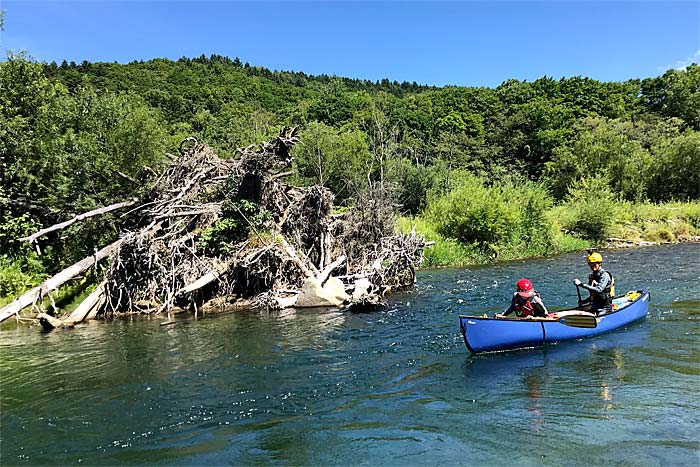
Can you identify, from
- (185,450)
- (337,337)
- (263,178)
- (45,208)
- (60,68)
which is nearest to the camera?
(185,450)

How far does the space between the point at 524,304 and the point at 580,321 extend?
1.49m

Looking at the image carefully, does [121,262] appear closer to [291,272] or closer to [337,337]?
[291,272]

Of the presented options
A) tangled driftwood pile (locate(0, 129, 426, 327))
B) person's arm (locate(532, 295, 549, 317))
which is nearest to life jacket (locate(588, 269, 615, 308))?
person's arm (locate(532, 295, 549, 317))

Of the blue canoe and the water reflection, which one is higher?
the blue canoe

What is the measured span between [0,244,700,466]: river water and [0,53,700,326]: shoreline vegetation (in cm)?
667

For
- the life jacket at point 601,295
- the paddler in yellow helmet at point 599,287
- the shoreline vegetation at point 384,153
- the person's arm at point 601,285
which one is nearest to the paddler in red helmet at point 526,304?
Result: the paddler in yellow helmet at point 599,287

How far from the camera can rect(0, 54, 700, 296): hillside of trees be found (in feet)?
63.4

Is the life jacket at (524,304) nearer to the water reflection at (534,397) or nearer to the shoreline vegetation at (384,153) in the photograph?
the water reflection at (534,397)

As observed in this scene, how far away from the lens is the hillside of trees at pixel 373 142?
19.3m

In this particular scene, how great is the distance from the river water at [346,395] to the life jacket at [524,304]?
822mm

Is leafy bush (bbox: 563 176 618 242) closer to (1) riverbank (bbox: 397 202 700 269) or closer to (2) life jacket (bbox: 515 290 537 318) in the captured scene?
(1) riverbank (bbox: 397 202 700 269)

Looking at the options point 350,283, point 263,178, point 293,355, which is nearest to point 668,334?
point 293,355

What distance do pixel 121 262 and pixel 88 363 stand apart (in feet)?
19.2

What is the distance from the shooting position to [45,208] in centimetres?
1906
